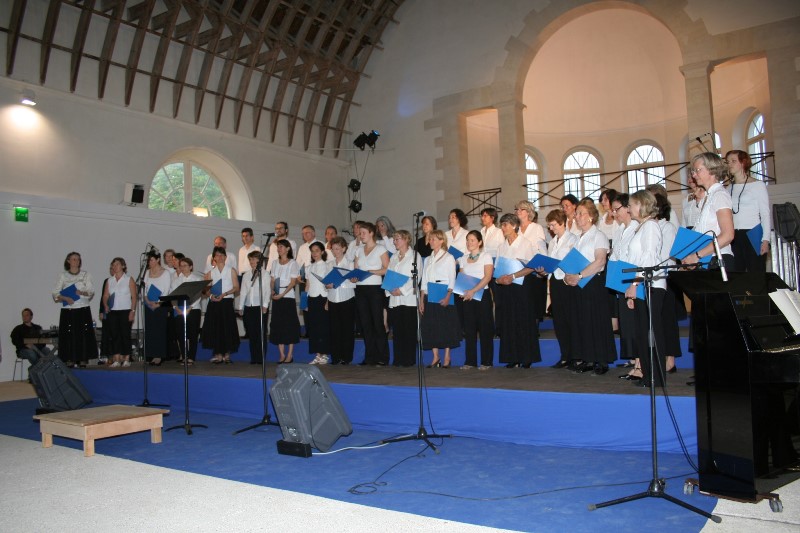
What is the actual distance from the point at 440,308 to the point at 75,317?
4831 mm

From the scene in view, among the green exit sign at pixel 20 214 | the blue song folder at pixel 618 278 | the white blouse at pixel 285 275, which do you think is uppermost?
the green exit sign at pixel 20 214

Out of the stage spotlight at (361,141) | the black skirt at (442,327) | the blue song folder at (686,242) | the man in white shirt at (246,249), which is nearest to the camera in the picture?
the blue song folder at (686,242)

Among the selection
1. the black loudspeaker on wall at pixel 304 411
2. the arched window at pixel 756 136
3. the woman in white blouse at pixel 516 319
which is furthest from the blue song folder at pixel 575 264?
the arched window at pixel 756 136

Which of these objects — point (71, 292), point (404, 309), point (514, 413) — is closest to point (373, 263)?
point (404, 309)

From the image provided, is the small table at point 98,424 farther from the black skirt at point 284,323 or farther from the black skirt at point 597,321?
the black skirt at point 597,321

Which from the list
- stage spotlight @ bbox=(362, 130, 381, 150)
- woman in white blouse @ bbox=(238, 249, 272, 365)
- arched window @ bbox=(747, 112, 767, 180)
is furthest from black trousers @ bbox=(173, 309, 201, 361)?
arched window @ bbox=(747, 112, 767, 180)

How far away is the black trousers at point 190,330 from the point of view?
26.2ft

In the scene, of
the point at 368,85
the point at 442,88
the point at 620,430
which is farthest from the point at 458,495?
the point at 368,85

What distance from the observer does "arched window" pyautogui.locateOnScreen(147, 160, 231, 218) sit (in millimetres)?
12227

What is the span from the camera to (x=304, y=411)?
14.5 ft

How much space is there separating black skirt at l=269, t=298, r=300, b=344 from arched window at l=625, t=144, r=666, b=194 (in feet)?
34.3

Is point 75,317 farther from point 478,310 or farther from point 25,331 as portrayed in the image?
point 478,310

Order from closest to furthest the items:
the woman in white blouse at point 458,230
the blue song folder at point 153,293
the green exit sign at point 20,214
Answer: the woman in white blouse at point 458,230
the blue song folder at point 153,293
the green exit sign at point 20,214

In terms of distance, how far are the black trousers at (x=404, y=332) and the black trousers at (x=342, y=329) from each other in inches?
24.6
